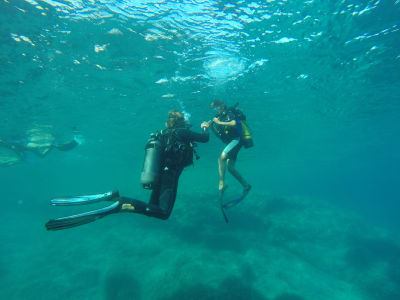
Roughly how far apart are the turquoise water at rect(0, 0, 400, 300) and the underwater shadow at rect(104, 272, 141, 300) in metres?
0.07

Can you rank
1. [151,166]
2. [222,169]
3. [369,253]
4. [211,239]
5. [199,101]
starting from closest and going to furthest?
[151,166] < [222,169] < [211,239] < [369,253] < [199,101]

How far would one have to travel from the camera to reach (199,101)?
19.5 m

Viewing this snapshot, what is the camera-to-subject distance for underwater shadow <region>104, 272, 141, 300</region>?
442 inches

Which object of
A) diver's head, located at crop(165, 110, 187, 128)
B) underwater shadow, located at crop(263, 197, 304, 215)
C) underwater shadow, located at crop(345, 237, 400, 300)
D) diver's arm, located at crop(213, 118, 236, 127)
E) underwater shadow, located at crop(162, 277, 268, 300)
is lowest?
underwater shadow, located at crop(345, 237, 400, 300)

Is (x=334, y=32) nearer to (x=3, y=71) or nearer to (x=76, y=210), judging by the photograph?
(x=3, y=71)

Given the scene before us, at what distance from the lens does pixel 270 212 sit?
68.5 feet

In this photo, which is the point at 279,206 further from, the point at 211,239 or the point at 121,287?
the point at 121,287

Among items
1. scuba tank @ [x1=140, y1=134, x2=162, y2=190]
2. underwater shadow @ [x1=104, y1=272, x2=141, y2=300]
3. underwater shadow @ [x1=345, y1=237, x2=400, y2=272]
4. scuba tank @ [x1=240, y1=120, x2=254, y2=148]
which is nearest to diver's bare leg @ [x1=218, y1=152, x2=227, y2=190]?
scuba tank @ [x1=240, y1=120, x2=254, y2=148]

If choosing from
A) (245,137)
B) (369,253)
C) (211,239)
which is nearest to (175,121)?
(245,137)

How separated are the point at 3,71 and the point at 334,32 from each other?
18.8 metres

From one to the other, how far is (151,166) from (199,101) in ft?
49.9

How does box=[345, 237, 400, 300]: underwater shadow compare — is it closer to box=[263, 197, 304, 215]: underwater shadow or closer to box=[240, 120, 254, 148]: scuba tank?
box=[263, 197, 304, 215]: underwater shadow

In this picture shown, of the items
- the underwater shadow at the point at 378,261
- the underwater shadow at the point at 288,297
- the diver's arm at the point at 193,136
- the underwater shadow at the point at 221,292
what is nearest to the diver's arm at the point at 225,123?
the diver's arm at the point at 193,136

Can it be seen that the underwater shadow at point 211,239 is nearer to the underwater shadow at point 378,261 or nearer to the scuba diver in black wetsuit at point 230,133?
the scuba diver in black wetsuit at point 230,133
